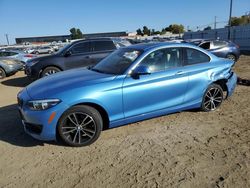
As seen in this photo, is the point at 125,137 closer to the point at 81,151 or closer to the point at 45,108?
the point at 81,151

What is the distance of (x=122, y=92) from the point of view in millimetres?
4688

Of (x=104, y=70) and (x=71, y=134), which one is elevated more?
(x=104, y=70)

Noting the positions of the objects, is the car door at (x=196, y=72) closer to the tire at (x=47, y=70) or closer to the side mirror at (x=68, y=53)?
the side mirror at (x=68, y=53)

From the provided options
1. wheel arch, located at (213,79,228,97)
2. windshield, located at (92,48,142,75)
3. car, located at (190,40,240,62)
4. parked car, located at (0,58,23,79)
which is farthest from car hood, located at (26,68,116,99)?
car, located at (190,40,240,62)

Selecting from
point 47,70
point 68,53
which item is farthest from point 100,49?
point 47,70

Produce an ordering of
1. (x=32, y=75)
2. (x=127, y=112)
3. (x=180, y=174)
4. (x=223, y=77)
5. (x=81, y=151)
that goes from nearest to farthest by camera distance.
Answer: (x=180, y=174), (x=81, y=151), (x=127, y=112), (x=223, y=77), (x=32, y=75)

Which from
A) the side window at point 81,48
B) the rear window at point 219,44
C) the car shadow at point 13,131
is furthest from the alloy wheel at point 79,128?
the rear window at point 219,44

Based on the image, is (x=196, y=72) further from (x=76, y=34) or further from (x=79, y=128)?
(x=76, y=34)

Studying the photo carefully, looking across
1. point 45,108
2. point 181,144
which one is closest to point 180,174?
point 181,144

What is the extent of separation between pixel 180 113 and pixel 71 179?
3.13 m

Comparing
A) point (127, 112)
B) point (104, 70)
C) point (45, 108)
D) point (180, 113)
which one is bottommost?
point (180, 113)

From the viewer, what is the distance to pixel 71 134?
453cm

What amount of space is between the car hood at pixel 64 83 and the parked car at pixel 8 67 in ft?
29.5

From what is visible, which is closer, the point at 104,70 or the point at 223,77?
the point at 104,70
